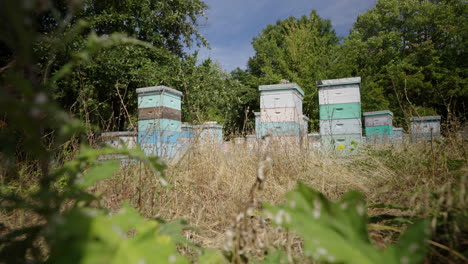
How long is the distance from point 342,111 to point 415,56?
687 inches

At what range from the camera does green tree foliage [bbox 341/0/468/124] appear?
57.1 ft

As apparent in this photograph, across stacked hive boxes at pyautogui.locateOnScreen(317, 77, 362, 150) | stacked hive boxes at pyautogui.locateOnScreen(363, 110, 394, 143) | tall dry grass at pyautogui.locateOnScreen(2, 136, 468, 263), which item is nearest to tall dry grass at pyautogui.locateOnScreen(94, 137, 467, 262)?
tall dry grass at pyautogui.locateOnScreen(2, 136, 468, 263)

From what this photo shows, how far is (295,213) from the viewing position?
57 centimetres

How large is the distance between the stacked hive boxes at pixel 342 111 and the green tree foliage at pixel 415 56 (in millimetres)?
10721

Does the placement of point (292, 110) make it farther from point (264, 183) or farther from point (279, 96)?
point (264, 183)

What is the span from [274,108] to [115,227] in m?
5.25

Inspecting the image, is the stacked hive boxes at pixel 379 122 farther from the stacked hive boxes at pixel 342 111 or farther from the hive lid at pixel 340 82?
the hive lid at pixel 340 82

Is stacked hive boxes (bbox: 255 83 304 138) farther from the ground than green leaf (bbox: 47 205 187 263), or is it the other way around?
stacked hive boxes (bbox: 255 83 304 138)

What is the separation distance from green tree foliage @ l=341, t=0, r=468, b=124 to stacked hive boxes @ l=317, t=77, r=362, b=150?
10.7 meters

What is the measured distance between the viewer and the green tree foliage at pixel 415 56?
17406mm

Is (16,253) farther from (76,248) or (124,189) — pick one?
(124,189)

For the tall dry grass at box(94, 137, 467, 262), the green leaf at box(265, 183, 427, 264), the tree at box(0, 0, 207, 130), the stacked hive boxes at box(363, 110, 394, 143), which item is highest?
the tree at box(0, 0, 207, 130)

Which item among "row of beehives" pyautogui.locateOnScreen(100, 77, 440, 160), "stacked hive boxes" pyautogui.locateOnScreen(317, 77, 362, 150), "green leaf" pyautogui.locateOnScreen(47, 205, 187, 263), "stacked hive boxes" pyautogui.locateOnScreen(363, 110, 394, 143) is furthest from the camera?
"stacked hive boxes" pyautogui.locateOnScreen(363, 110, 394, 143)

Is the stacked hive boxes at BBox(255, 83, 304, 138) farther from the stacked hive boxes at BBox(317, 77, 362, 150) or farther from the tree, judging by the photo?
the tree
